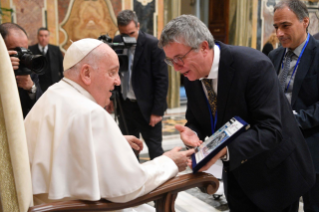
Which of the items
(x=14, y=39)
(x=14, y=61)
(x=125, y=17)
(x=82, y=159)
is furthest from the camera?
(x=125, y=17)

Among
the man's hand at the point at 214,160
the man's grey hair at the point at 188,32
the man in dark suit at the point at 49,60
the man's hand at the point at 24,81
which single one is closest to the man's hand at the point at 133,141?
the man's hand at the point at 214,160

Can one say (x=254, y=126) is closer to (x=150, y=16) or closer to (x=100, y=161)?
(x=100, y=161)

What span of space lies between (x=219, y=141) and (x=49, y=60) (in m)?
5.04

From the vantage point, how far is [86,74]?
167cm

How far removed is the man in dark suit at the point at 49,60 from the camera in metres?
5.71

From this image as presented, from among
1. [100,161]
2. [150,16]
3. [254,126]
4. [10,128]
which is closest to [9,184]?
[10,128]

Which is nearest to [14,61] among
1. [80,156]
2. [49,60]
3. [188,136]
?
[80,156]

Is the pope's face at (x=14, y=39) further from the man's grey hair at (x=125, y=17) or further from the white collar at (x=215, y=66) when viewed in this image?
the white collar at (x=215, y=66)

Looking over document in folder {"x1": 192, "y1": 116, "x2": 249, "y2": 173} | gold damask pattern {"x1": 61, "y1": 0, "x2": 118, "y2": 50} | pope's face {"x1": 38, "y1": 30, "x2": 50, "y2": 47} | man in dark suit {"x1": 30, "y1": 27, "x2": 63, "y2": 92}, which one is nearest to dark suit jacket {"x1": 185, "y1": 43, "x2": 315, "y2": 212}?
document in folder {"x1": 192, "y1": 116, "x2": 249, "y2": 173}

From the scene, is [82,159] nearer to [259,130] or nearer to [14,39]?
[259,130]

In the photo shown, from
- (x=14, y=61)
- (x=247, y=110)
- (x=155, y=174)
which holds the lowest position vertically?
(x=155, y=174)

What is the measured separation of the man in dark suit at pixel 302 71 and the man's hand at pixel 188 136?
2.87ft

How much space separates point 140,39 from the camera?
3746 mm

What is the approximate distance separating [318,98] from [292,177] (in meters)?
0.83
